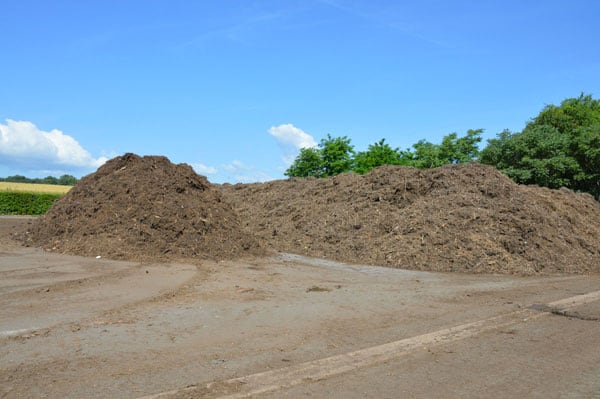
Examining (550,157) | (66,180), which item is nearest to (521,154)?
(550,157)

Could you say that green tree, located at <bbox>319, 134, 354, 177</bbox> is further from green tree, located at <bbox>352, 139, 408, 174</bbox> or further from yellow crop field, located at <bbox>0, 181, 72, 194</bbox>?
yellow crop field, located at <bbox>0, 181, 72, 194</bbox>

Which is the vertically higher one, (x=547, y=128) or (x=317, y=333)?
(x=547, y=128)

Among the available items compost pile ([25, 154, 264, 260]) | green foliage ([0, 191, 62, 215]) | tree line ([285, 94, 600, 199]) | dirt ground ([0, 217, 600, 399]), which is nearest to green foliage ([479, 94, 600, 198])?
tree line ([285, 94, 600, 199])

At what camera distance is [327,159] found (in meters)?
41.7

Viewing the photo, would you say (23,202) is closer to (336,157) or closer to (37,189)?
(37,189)

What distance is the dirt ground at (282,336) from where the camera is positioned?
452cm

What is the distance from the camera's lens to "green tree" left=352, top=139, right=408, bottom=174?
39.7 m

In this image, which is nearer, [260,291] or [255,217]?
[260,291]

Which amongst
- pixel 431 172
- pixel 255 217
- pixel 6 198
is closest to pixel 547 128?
pixel 431 172

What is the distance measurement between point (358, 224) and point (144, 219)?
711cm

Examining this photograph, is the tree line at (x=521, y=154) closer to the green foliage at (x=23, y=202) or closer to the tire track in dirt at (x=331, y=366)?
the green foliage at (x=23, y=202)

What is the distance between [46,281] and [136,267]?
228cm

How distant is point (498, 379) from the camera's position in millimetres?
4816

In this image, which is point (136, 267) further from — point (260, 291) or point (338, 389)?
point (338, 389)
